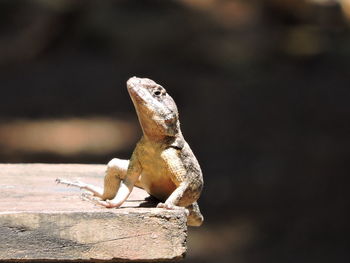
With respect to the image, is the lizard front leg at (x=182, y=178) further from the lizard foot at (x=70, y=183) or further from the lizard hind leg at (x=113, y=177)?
the lizard foot at (x=70, y=183)

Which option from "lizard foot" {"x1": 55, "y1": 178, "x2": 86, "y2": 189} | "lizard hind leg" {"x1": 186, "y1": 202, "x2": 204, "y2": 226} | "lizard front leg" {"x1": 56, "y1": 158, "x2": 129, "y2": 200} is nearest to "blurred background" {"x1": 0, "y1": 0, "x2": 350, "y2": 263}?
"lizard foot" {"x1": 55, "y1": 178, "x2": 86, "y2": 189}

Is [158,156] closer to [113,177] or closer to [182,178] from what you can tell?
[182,178]

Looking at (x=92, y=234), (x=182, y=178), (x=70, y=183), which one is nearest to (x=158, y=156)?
(x=182, y=178)

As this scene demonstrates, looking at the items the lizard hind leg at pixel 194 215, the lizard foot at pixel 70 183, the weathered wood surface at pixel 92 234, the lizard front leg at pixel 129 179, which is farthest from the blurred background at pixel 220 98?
the weathered wood surface at pixel 92 234

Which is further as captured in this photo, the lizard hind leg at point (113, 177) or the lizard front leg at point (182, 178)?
the lizard hind leg at point (113, 177)

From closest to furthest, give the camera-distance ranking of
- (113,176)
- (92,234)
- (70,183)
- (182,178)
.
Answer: (92,234) < (182,178) < (113,176) < (70,183)

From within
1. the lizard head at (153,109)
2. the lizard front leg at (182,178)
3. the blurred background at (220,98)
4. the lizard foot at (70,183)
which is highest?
the lizard head at (153,109)

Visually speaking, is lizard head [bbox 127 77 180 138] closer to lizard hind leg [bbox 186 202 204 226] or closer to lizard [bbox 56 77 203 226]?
lizard [bbox 56 77 203 226]
